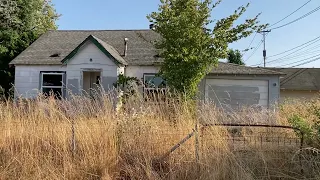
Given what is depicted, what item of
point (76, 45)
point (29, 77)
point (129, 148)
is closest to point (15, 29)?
point (76, 45)

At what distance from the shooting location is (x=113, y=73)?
13.3m

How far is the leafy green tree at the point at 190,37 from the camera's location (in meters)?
10.2

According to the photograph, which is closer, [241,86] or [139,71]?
[241,86]

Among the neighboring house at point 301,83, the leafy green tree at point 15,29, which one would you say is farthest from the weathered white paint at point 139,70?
the neighboring house at point 301,83

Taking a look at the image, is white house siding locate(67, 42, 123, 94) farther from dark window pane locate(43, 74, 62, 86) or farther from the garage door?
the garage door

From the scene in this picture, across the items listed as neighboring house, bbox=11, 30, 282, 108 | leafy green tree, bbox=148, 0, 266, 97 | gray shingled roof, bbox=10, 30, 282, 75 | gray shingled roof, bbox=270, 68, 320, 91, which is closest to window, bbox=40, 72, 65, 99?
neighboring house, bbox=11, 30, 282, 108

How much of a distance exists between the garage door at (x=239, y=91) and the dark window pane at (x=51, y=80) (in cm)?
709

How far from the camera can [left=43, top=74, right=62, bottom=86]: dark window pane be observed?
14445 millimetres

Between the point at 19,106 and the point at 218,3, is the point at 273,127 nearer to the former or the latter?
the point at 19,106

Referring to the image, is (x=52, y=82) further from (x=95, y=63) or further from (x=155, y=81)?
(x=155, y=81)

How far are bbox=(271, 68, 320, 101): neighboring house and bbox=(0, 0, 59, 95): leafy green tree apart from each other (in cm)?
2059

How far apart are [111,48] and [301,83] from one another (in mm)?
20231

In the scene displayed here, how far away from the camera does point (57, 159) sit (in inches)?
189

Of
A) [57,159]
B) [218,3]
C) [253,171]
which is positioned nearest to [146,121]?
[57,159]
